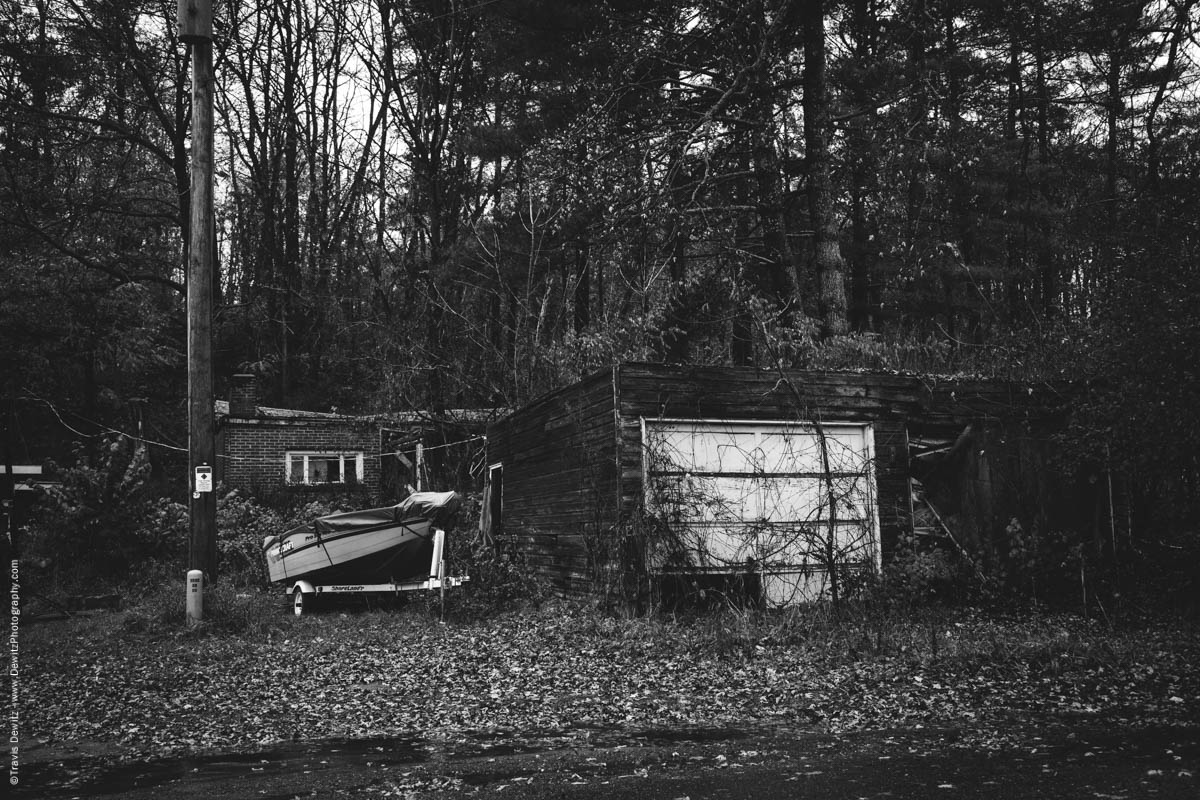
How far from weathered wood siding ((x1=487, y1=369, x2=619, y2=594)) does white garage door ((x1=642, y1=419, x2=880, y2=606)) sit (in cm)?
74

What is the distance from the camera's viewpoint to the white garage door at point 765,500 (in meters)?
12.1

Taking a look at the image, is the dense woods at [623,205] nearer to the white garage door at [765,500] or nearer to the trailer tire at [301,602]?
the white garage door at [765,500]

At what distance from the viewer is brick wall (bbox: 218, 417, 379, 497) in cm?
2636

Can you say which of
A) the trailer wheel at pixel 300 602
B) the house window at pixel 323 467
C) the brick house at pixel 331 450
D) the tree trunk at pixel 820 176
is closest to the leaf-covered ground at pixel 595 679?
the trailer wheel at pixel 300 602

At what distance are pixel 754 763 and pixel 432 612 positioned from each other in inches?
353

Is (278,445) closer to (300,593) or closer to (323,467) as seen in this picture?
(323,467)

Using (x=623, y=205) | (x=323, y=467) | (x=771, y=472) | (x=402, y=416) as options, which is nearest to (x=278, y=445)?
(x=323, y=467)

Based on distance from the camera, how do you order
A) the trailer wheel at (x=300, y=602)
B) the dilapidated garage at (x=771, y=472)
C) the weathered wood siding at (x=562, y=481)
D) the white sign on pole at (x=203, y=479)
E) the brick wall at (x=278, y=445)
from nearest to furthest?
the white sign on pole at (x=203, y=479), the dilapidated garage at (x=771, y=472), the weathered wood siding at (x=562, y=481), the trailer wheel at (x=300, y=602), the brick wall at (x=278, y=445)

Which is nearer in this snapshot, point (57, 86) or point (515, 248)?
point (515, 248)

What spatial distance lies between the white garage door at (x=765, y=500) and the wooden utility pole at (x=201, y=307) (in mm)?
5340

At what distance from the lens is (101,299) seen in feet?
85.5

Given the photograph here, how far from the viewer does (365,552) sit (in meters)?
15.1

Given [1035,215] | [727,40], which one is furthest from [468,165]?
[1035,215]

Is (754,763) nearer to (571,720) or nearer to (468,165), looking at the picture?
(571,720)
